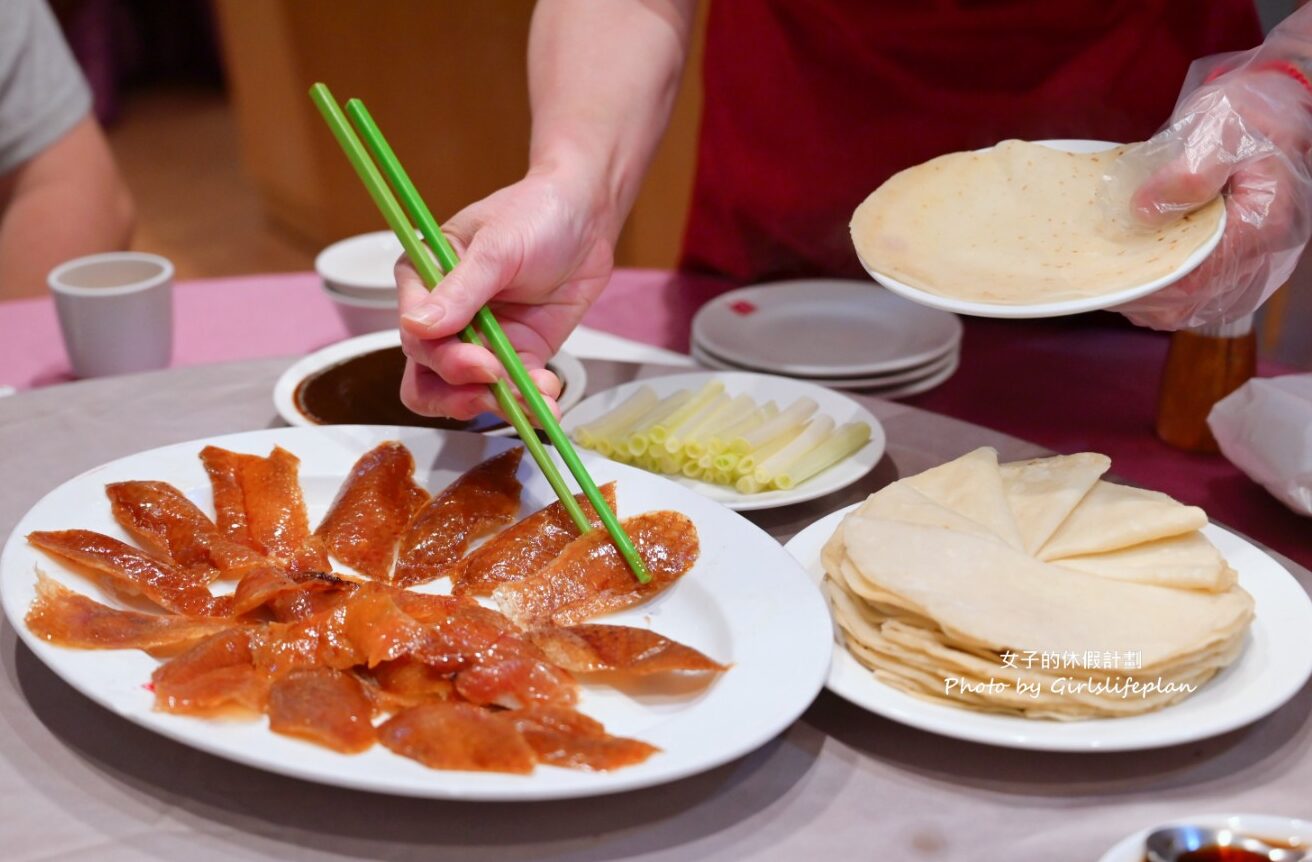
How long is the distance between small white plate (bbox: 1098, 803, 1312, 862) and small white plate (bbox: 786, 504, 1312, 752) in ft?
0.40

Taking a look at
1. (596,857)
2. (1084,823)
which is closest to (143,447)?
(596,857)

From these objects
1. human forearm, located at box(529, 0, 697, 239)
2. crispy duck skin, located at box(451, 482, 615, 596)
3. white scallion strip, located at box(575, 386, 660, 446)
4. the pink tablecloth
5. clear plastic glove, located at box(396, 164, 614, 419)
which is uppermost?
human forearm, located at box(529, 0, 697, 239)

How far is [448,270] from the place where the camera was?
1.46 metres

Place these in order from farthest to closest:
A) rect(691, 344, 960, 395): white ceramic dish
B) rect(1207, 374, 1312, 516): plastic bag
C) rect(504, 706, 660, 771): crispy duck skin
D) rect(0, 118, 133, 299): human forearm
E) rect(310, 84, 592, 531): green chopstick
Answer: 1. rect(0, 118, 133, 299): human forearm
2. rect(691, 344, 960, 395): white ceramic dish
3. rect(1207, 374, 1312, 516): plastic bag
4. rect(310, 84, 592, 531): green chopstick
5. rect(504, 706, 660, 771): crispy duck skin

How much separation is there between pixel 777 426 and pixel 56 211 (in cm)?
194

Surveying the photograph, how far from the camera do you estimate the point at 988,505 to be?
1.30 metres

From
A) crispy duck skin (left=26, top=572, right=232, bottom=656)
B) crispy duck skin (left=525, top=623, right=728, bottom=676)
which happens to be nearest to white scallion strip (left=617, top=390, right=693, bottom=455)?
crispy duck skin (left=525, top=623, right=728, bottom=676)

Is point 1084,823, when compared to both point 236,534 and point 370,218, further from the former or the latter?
point 370,218

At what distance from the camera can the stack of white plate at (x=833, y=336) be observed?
193cm

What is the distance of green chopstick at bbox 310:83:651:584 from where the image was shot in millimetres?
1369

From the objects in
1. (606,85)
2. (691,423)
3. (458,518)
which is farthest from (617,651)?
(606,85)

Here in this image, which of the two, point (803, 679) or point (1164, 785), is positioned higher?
point (803, 679)

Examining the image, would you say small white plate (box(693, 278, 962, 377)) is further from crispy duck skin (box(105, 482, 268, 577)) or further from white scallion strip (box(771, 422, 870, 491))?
crispy duck skin (box(105, 482, 268, 577))

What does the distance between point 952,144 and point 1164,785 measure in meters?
1.34
